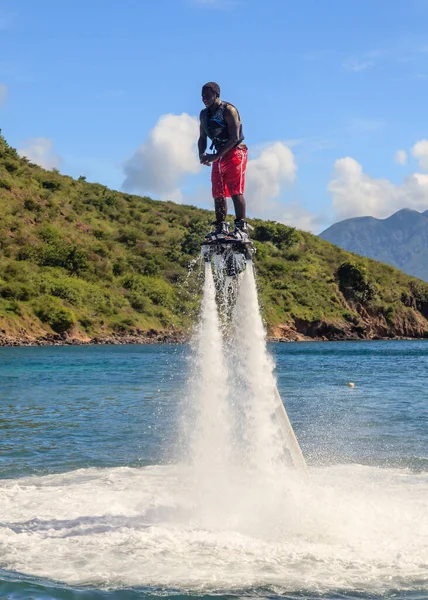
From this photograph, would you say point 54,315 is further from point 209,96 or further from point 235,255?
point 209,96

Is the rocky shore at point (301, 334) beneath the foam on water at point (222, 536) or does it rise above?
above

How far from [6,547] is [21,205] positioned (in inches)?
3319

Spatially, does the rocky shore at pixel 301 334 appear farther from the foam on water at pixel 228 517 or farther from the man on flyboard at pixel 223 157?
the man on flyboard at pixel 223 157

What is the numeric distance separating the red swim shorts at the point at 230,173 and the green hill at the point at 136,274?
61.3 metres

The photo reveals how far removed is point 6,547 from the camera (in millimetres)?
9938

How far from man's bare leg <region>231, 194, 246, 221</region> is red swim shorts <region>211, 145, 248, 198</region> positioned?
6 centimetres

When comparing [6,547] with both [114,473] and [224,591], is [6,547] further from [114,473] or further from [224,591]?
[114,473]

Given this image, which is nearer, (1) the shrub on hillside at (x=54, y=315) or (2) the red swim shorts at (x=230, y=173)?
(2) the red swim shorts at (x=230, y=173)

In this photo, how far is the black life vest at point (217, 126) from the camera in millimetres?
10648

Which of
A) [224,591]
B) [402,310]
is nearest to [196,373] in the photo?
[224,591]

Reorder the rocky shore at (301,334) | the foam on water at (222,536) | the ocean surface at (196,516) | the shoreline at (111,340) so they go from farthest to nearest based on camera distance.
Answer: the rocky shore at (301,334) < the shoreline at (111,340) < the foam on water at (222,536) < the ocean surface at (196,516)

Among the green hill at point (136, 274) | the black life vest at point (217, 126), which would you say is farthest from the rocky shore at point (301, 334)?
the black life vest at point (217, 126)

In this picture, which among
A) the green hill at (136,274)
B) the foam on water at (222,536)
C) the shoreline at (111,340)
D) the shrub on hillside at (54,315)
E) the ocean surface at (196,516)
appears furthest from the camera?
the green hill at (136,274)

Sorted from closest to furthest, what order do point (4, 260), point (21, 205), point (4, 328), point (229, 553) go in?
1. point (229, 553)
2. point (4, 328)
3. point (4, 260)
4. point (21, 205)
